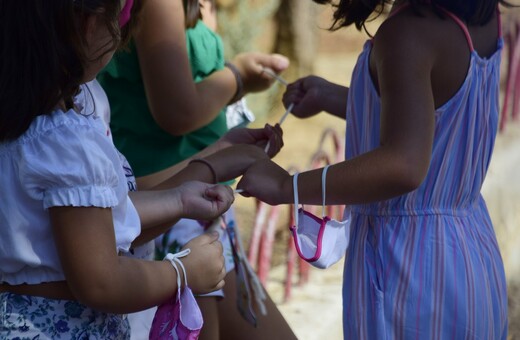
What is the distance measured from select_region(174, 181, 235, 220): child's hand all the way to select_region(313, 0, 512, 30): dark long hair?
46 centimetres

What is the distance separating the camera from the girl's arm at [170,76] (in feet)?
7.27

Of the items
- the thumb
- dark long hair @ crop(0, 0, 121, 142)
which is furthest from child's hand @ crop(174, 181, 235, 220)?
the thumb

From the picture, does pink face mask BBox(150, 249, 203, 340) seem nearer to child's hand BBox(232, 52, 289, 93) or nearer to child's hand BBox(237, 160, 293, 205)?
child's hand BBox(237, 160, 293, 205)

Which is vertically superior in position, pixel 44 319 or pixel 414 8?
pixel 414 8

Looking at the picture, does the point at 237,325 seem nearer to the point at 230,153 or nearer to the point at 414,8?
the point at 230,153

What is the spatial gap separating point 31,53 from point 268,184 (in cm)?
61

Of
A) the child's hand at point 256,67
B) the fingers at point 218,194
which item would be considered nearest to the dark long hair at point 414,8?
the fingers at point 218,194

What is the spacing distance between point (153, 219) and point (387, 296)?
1.76ft

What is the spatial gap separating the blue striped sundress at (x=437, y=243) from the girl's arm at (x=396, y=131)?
0.14 meters

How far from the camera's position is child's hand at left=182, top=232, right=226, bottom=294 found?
1.73 meters

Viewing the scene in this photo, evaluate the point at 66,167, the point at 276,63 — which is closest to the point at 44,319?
the point at 66,167

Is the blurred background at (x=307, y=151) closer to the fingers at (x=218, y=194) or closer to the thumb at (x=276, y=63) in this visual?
the thumb at (x=276, y=63)

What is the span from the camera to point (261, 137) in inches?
86.6

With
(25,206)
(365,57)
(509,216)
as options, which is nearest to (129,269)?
(25,206)
